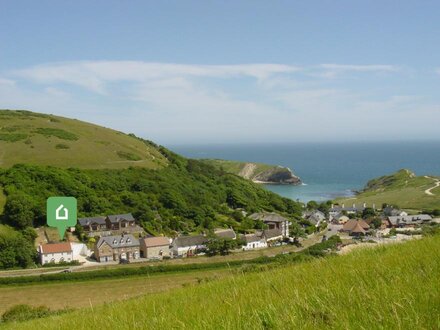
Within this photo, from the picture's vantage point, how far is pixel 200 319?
144 inches

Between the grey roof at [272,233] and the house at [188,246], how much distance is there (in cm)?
1139

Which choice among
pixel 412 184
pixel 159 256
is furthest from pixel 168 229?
pixel 412 184

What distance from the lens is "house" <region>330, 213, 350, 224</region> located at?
8103 centimetres

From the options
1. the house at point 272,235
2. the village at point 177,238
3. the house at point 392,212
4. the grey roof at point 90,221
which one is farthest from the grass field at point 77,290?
the house at point 392,212

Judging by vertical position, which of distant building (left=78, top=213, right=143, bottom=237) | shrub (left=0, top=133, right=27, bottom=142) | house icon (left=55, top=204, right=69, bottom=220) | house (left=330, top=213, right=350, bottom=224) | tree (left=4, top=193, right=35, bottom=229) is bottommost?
house (left=330, top=213, right=350, bottom=224)

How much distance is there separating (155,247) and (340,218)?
44257 millimetres

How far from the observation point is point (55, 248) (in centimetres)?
4816

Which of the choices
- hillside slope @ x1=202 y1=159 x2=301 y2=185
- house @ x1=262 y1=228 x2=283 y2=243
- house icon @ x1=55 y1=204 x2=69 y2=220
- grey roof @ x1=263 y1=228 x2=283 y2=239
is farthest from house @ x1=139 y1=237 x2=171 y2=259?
hillside slope @ x1=202 y1=159 x2=301 y2=185

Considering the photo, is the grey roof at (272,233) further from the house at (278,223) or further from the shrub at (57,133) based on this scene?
the shrub at (57,133)

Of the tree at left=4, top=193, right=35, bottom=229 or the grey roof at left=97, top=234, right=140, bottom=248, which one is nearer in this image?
the grey roof at left=97, top=234, right=140, bottom=248

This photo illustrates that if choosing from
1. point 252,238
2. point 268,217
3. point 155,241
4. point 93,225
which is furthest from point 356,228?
point 93,225

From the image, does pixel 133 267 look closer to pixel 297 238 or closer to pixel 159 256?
pixel 159 256

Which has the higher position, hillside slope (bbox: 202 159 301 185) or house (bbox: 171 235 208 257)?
hillside slope (bbox: 202 159 301 185)

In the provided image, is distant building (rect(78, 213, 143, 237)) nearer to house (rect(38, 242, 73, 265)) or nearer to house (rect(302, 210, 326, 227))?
house (rect(38, 242, 73, 265))
